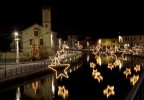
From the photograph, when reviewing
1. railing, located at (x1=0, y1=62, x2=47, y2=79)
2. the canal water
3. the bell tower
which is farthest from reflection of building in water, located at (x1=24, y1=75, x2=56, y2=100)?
the bell tower

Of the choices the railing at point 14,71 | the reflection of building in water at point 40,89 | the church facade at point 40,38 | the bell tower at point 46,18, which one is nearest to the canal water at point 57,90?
the reflection of building in water at point 40,89

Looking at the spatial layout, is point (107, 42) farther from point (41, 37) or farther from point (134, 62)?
point (41, 37)

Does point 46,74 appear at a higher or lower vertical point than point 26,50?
lower

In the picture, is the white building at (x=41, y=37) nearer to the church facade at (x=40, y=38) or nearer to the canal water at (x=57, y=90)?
the church facade at (x=40, y=38)

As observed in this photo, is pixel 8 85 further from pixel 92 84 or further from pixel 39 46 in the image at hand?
pixel 39 46

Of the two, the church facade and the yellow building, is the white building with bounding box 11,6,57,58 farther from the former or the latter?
the yellow building

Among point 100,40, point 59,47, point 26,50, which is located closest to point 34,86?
point 26,50

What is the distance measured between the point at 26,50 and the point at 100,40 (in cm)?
4740

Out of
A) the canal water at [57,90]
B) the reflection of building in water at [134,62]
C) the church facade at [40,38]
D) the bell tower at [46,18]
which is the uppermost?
the bell tower at [46,18]

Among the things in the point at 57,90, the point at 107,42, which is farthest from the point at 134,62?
the point at 107,42

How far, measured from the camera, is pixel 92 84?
24094 millimetres

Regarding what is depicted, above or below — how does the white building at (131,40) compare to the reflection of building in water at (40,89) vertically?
above

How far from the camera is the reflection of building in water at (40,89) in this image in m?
18.6

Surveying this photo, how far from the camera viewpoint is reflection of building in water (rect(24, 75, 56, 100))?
18.6 meters
